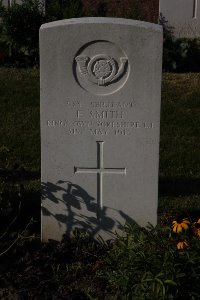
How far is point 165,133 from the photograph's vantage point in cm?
771

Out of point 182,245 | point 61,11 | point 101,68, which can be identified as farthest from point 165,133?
point 61,11

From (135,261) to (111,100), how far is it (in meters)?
1.18

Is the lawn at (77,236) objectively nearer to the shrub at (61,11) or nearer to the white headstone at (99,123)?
the white headstone at (99,123)

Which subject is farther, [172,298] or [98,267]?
[98,267]

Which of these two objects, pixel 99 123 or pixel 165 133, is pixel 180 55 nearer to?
pixel 165 133

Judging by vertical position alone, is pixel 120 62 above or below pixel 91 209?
above

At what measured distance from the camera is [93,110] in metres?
4.75

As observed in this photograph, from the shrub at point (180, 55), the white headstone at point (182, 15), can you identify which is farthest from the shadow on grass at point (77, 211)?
the white headstone at point (182, 15)

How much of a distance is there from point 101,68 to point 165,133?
3152 millimetres

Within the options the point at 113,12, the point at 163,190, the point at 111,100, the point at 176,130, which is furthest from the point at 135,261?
the point at 113,12

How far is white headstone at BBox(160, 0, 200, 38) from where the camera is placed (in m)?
11.6

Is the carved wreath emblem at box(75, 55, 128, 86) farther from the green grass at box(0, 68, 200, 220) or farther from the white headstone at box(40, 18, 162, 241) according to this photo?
the green grass at box(0, 68, 200, 220)

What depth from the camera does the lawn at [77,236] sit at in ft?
14.5

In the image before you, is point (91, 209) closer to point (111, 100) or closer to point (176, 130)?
point (111, 100)
